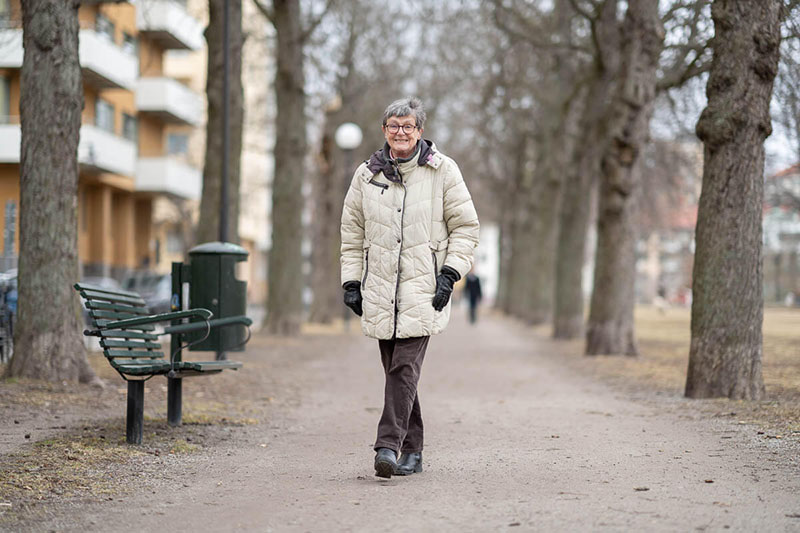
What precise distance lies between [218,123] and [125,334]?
33.4 feet

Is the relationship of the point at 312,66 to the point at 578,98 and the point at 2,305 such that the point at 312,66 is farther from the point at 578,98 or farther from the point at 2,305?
the point at 2,305

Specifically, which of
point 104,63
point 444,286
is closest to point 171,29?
point 104,63

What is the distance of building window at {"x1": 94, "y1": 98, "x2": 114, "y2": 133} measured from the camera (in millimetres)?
39656

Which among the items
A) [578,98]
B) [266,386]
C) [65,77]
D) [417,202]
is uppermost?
[578,98]

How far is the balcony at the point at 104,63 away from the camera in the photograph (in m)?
36.0

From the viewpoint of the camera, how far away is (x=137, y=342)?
867 centimetres

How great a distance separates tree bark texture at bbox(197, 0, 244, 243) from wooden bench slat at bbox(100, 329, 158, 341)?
902 cm

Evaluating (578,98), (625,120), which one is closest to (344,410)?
(625,120)

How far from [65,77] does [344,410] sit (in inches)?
170

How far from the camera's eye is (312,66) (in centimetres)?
3209

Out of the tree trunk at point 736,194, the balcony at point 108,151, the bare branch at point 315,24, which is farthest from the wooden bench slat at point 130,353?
the balcony at point 108,151

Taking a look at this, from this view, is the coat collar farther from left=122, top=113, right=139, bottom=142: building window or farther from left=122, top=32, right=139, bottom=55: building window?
left=122, top=113, right=139, bottom=142: building window

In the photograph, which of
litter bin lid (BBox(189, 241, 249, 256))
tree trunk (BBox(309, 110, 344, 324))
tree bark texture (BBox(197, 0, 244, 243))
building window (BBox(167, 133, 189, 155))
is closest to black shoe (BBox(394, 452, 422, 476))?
litter bin lid (BBox(189, 241, 249, 256))

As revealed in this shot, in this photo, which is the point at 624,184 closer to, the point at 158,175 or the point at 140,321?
the point at 140,321
